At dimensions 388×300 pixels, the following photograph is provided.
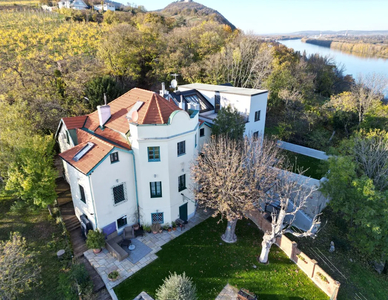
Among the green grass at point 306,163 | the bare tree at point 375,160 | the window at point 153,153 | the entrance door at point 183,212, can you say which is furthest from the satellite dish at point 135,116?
the bare tree at point 375,160

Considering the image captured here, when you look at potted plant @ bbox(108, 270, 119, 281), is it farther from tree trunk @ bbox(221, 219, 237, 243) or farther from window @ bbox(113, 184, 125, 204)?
tree trunk @ bbox(221, 219, 237, 243)

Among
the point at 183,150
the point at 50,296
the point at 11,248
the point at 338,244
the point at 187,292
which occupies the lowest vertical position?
the point at 338,244

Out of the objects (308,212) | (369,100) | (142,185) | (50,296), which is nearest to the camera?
(50,296)

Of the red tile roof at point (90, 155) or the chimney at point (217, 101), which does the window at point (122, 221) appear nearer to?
the red tile roof at point (90, 155)

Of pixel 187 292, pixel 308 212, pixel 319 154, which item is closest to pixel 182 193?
pixel 187 292

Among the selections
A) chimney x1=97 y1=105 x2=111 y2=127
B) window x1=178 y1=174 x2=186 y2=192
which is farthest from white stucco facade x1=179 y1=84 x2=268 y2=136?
chimney x1=97 y1=105 x2=111 y2=127

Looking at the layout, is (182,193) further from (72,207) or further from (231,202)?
(72,207)

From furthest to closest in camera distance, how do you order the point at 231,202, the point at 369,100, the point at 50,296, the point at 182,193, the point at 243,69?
the point at 243,69 → the point at 369,100 → the point at 182,193 → the point at 231,202 → the point at 50,296
